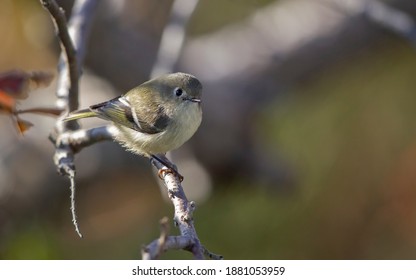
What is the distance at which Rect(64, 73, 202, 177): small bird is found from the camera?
8.00 feet

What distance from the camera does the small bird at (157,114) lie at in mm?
2439

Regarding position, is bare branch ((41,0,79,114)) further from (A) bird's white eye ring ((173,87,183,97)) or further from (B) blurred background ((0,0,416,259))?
(B) blurred background ((0,0,416,259))

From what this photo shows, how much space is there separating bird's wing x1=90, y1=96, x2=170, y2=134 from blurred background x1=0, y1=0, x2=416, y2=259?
112 centimetres

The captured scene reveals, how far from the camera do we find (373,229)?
3951 mm

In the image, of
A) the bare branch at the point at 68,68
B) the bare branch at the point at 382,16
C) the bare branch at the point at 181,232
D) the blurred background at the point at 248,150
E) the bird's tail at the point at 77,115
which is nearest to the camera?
the bare branch at the point at 181,232

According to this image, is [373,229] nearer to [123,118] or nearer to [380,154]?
[380,154]

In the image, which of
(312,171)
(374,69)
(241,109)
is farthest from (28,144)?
(374,69)

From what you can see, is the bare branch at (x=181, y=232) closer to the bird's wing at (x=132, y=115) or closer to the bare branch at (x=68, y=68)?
the bare branch at (x=68, y=68)

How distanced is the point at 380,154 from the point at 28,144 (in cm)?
196

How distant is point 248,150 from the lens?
4098mm

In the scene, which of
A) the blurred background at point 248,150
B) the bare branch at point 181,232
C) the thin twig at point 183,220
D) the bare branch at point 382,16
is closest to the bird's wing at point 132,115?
the thin twig at point 183,220

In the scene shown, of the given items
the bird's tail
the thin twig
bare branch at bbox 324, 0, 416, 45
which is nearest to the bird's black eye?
the bird's tail

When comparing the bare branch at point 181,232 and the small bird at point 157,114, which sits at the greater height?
the small bird at point 157,114

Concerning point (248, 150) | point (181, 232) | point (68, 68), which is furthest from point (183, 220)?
point (248, 150)
